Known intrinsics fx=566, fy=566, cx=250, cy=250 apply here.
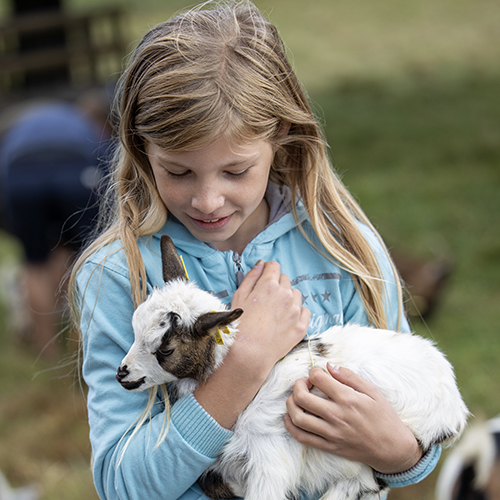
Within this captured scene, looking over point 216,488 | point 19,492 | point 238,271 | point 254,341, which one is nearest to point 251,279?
point 238,271

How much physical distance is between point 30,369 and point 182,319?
16.1 feet

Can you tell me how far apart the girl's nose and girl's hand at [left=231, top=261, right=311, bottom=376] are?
315 millimetres

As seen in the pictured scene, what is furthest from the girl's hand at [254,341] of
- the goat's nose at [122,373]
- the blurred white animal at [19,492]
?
the blurred white animal at [19,492]

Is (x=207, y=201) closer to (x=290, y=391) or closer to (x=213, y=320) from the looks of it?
(x=213, y=320)

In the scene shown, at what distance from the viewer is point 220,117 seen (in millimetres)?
1879

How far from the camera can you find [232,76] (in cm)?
194

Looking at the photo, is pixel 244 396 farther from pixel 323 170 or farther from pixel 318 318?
pixel 323 170

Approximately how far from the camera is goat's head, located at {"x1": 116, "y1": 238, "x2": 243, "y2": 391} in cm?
187

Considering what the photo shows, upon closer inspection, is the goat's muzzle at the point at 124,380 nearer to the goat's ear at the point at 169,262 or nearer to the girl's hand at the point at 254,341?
the girl's hand at the point at 254,341

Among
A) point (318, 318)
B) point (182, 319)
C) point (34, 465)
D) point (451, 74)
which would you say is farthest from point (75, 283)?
point (451, 74)

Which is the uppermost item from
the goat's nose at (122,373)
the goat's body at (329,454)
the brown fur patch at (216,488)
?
the goat's nose at (122,373)

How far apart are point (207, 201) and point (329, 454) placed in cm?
96

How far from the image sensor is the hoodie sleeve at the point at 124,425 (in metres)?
1.85

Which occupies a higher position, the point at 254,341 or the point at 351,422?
the point at 254,341
